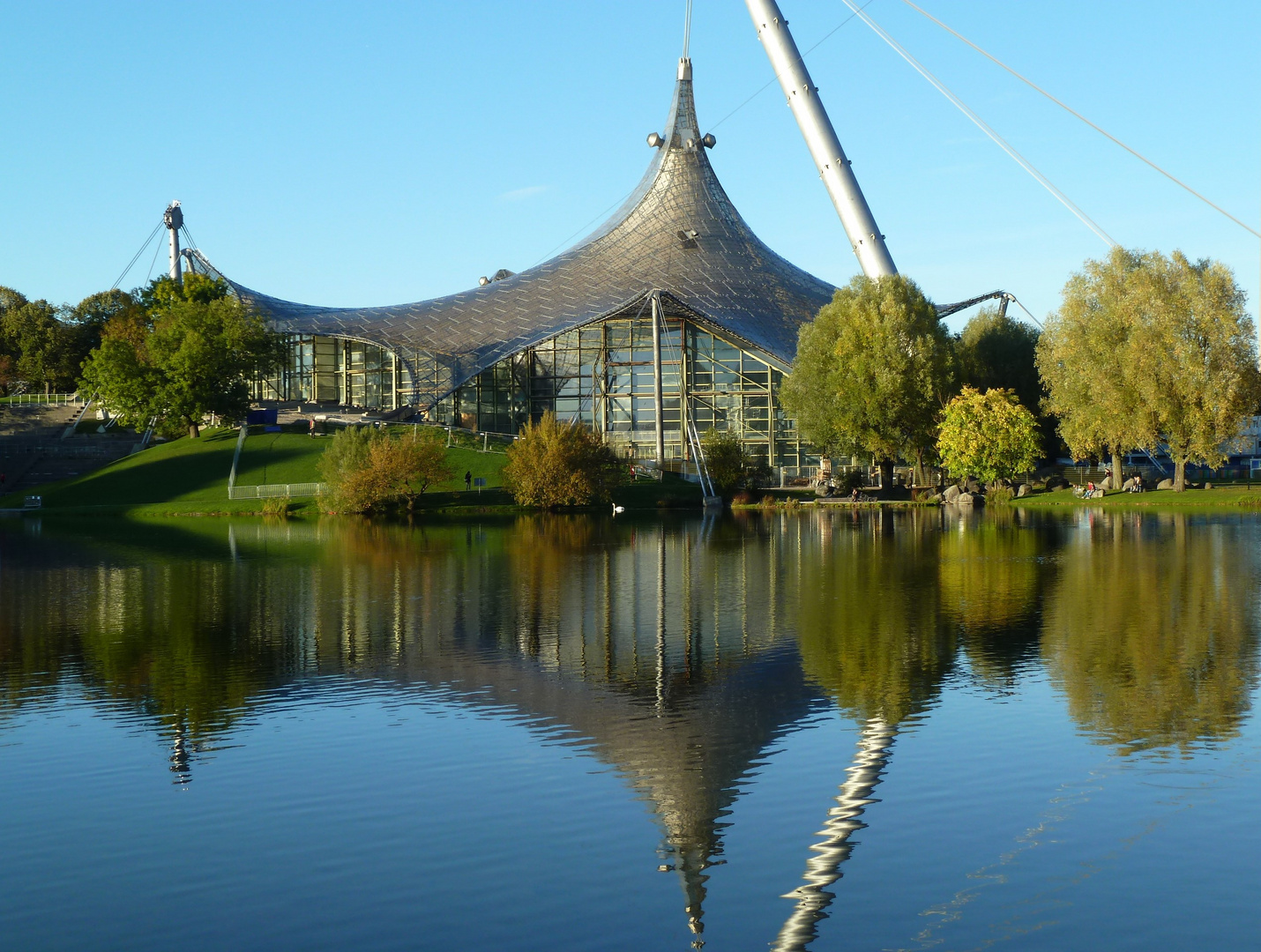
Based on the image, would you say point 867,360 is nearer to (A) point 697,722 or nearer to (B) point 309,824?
(A) point 697,722

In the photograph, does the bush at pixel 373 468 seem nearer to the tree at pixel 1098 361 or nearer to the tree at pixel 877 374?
the tree at pixel 877 374

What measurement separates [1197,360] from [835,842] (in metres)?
49.5

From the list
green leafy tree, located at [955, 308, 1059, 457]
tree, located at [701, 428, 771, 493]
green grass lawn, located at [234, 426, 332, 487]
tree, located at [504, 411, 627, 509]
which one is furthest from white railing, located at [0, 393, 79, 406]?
green leafy tree, located at [955, 308, 1059, 457]

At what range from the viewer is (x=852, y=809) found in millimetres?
9859

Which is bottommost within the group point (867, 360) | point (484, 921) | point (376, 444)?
point (484, 921)

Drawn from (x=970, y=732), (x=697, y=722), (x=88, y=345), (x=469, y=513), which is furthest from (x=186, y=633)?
(x=88, y=345)

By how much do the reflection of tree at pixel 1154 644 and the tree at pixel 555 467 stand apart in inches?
1127

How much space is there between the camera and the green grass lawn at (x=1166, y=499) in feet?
171

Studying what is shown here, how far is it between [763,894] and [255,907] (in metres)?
3.09

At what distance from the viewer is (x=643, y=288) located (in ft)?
268

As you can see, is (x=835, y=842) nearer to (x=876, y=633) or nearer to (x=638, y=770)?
(x=638, y=770)

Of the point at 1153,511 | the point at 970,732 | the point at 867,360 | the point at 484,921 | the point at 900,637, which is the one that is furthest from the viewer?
the point at 867,360

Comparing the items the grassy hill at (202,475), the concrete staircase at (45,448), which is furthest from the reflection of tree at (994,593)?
the concrete staircase at (45,448)

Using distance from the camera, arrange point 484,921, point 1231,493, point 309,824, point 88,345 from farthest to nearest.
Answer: point 88,345, point 1231,493, point 309,824, point 484,921
